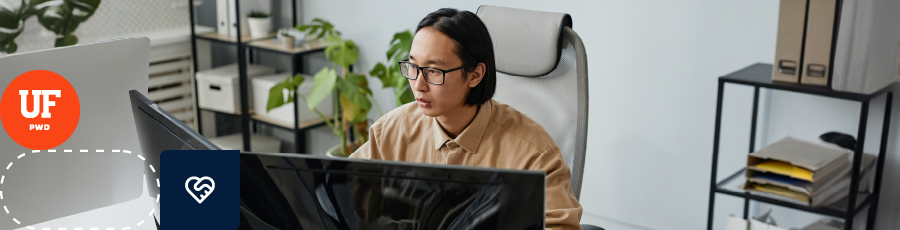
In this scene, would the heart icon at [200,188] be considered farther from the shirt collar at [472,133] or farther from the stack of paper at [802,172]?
the stack of paper at [802,172]

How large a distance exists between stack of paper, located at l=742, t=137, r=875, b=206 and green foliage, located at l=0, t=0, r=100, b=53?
94.7 inches

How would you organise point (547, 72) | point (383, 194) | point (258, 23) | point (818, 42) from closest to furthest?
point (383, 194) → point (547, 72) → point (818, 42) → point (258, 23)

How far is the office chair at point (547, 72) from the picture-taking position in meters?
1.53


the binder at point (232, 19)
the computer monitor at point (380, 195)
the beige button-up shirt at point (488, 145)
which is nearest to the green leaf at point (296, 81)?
the binder at point (232, 19)

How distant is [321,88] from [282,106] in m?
0.43

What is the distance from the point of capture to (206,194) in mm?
759

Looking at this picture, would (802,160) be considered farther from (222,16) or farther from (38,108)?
(222,16)

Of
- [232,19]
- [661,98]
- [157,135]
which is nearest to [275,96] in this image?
[232,19]

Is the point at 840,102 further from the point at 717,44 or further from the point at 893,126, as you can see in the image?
the point at 717,44

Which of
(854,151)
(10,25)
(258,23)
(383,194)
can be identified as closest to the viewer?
(383,194)

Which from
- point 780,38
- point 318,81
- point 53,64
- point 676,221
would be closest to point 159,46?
point 318,81

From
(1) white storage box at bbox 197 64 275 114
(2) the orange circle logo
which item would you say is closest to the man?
(2) the orange circle logo

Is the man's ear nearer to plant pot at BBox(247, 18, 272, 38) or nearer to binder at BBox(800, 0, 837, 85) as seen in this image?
binder at BBox(800, 0, 837, 85)

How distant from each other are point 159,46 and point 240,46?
379 millimetres
